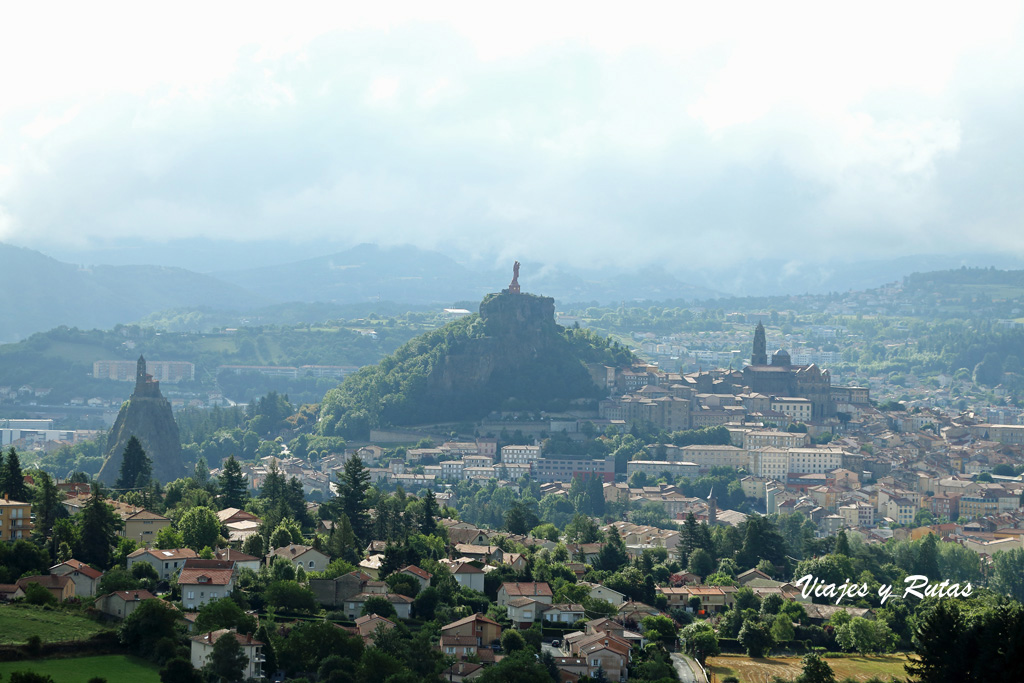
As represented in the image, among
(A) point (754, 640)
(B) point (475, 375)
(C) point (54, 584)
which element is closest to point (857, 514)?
(B) point (475, 375)

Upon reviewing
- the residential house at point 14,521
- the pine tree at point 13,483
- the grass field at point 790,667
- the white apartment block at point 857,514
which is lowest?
the white apartment block at point 857,514

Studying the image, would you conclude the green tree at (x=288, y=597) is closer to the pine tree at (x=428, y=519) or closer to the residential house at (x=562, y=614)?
the residential house at (x=562, y=614)

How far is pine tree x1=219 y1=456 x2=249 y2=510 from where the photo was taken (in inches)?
2459

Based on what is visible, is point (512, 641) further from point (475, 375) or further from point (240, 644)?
point (475, 375)

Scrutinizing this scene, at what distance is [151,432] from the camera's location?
113438 millimetres

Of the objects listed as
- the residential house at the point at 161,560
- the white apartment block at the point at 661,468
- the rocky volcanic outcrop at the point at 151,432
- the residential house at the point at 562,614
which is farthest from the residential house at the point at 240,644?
the white apartment block at the point at 661,468

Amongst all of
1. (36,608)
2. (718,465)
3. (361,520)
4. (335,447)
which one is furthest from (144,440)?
(36,608)

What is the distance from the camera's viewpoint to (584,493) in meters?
98.5

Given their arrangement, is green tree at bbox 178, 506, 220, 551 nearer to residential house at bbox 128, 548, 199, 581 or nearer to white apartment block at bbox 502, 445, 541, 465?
residential house at bbox 128, 548, 199, 581

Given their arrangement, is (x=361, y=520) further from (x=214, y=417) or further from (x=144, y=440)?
(x=214, y=417)

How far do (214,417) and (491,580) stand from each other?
81.6 m

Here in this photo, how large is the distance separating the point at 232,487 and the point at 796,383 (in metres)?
78.7

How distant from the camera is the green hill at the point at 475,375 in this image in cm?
12319

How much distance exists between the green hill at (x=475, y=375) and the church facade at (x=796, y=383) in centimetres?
1352
